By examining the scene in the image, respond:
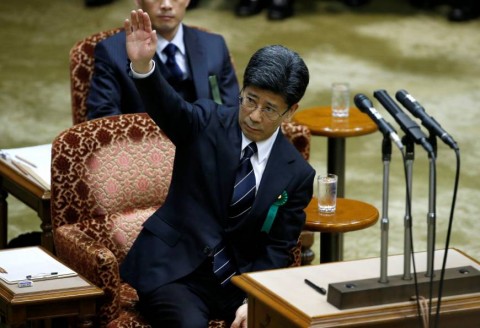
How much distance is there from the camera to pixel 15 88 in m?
8.41

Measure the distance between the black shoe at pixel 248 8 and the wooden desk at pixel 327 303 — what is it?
23.2 ft

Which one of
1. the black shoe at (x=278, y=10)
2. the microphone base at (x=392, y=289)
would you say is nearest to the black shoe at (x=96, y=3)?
the black shoe at (x=278, y=10)

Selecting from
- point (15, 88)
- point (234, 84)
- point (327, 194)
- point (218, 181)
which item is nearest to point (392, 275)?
point (218, 181)

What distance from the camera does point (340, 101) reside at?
211 inches

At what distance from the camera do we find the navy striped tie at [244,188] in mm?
3797

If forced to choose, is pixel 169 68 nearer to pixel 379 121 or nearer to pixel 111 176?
pixel 111 176

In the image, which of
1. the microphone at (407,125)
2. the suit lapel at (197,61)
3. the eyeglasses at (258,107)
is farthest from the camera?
the suit lapel at (197,61)

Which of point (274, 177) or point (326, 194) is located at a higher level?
point (274, 177)

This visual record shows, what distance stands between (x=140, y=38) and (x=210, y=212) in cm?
66

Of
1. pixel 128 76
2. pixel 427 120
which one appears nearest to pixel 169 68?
pixel 128 76

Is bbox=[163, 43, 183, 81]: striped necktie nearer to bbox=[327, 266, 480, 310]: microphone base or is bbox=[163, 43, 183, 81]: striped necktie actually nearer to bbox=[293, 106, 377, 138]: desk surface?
bbox=[293, 106, 377, 138]: desk surface

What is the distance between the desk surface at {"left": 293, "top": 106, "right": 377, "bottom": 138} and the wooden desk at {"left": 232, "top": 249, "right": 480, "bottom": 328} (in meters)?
1.83

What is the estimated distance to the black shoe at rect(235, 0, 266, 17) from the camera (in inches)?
404

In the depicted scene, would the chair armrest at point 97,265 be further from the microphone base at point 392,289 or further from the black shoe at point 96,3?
the black shoe at point 96,3
